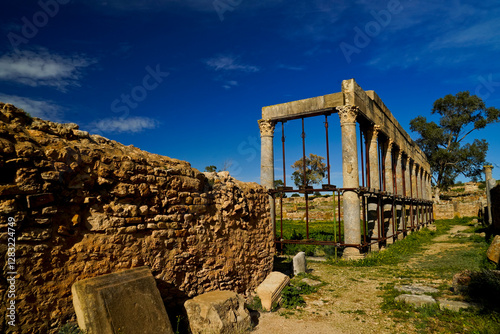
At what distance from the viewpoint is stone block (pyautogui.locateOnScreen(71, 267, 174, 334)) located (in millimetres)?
3441

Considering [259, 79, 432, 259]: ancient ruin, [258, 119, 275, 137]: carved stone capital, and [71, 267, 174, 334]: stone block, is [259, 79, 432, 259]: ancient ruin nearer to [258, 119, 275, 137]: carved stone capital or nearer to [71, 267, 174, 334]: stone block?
[258, 119, 275, 137]: carved stone capital

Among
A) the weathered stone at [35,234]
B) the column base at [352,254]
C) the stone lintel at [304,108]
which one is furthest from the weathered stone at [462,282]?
the weathered stone at [35,234]

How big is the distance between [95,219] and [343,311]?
194 inches

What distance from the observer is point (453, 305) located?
570 cm

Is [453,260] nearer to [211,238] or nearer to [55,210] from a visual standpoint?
[211,238]

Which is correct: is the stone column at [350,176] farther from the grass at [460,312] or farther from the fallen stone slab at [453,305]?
the fallen stone slab at [453,305]

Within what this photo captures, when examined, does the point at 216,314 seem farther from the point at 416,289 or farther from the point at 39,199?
the point at 416,289

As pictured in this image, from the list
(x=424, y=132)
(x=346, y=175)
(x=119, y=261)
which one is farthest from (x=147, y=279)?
(x=424, y=132)

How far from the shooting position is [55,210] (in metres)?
3.56

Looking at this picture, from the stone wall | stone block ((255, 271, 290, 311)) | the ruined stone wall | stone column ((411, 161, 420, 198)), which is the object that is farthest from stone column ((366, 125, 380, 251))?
the stone wall

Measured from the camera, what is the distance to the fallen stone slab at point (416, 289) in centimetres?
666

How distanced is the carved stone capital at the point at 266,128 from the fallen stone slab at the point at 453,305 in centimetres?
894

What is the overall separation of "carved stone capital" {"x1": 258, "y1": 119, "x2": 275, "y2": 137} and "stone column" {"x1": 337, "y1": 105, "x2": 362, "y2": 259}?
9.74 ft

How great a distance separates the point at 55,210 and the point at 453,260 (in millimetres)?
11485
